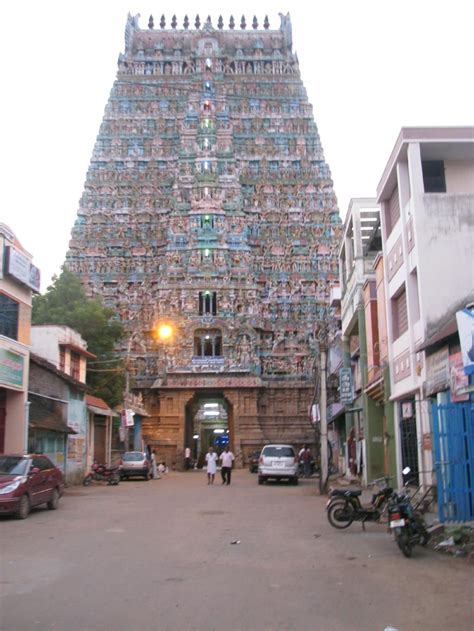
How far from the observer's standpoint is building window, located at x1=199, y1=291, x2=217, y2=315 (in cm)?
5222

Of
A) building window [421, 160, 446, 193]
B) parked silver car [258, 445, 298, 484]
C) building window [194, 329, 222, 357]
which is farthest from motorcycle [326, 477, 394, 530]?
building window [194, 329, 222, 357]

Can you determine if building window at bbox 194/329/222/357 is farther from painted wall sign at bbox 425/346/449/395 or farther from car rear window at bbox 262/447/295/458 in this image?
painted wall sign at bbox 425/346/449/395

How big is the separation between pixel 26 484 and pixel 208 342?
36.6 meters

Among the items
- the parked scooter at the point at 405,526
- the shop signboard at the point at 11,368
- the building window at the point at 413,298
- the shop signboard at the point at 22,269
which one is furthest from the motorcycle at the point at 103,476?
the parked scooter at the point at 405,526

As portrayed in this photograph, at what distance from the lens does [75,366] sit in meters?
30.7

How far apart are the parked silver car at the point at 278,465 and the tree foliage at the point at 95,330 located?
1206cm

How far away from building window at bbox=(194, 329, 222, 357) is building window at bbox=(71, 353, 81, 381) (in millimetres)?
20428

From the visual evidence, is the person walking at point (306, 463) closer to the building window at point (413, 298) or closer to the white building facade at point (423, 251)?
the white building facade at point (423, 251)

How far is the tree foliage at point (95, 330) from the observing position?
39438 millimetres

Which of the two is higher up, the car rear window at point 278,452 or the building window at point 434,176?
the building window at point 434,176

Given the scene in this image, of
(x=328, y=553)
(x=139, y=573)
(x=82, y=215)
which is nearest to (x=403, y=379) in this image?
(x=328, y=553)

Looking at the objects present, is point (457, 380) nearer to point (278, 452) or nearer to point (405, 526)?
point (405, 526)

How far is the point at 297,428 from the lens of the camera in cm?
4881

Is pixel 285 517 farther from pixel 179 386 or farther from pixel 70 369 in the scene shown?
pixel 179 386
